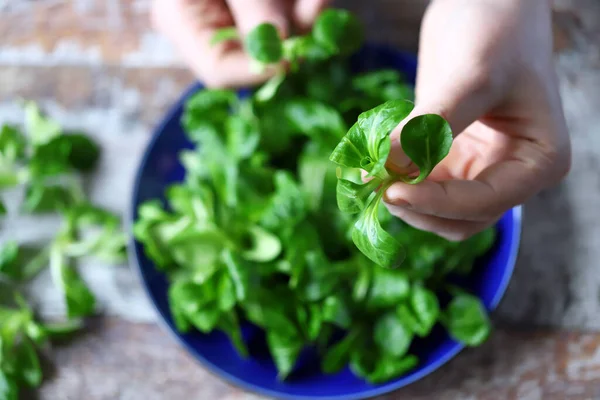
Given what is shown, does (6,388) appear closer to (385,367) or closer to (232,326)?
(232,326)

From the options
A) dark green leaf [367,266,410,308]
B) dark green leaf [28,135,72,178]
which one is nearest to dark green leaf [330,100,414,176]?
dark green leaf [367,266,410,308]

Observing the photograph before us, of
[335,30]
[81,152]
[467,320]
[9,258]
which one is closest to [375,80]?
[335,30]

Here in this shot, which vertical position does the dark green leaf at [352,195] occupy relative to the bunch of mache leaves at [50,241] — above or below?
above

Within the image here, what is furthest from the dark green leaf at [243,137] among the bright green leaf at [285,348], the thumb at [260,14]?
the bright green leaf at [285,348]

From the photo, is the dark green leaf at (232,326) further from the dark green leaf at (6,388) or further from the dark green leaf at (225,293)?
the dark green leaf at (6,388)

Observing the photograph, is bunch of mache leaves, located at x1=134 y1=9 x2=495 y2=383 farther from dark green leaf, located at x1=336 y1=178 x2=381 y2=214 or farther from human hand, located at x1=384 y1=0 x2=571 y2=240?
dark green leaf, located at x1=336 y1=178 x2=381 y2=214

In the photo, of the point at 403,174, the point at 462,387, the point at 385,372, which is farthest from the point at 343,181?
the point at 462,387
